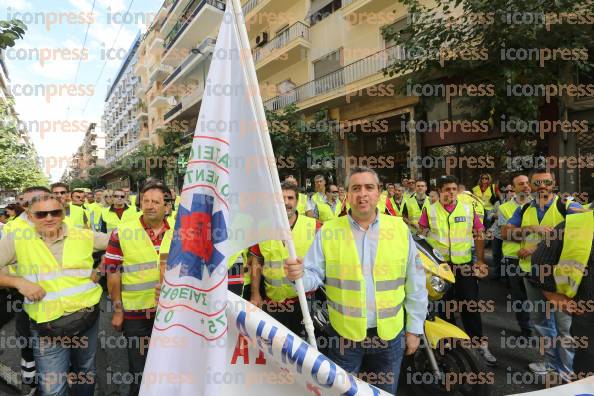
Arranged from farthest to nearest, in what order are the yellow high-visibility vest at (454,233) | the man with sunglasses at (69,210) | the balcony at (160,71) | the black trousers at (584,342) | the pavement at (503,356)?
1. the balcony at (160,71)
2. the man with sunglasses at (69,210)
3. the yellow high-visibility vest at (454,233)
4. the pavement at (503,356)
5. the black trousers at (584,342)

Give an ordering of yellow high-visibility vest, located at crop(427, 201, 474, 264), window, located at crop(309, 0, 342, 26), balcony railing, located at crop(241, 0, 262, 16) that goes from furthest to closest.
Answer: balcony railing, located at crop(241, 0, 262, 16), window, located at crop(309, 0, 342, 26), yellow high-visibility vest, located at crop(427, 201, 474, 264)

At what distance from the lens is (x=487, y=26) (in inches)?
282

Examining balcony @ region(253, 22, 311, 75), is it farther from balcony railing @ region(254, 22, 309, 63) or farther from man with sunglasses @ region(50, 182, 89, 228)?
man with sunglasses @ region(50, 182, 89, 228)

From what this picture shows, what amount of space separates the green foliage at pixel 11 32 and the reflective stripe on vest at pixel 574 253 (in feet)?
16.4

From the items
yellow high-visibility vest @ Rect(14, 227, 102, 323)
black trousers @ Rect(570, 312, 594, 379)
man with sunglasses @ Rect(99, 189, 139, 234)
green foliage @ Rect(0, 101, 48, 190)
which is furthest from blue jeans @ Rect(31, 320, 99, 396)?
green foliage @ Rect(0, 101, 48, 190)

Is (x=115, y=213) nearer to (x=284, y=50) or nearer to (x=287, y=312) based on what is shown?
(x=287, y=312)

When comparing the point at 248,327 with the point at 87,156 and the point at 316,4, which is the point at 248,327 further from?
the point at 87,156

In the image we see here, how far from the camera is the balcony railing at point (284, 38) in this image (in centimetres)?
1662

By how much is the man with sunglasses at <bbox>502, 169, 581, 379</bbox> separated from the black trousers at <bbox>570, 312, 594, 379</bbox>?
0.67 metres

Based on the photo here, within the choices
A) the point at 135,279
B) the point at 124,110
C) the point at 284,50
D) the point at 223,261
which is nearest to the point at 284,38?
the point at 284,50

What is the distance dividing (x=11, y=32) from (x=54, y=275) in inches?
96.5

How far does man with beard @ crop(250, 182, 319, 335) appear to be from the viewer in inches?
126

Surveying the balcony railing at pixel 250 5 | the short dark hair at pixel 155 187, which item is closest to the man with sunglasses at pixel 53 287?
the short dark hair at pixel 155 187

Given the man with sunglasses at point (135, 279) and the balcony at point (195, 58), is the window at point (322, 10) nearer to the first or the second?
the balcony at point (195, 58)
